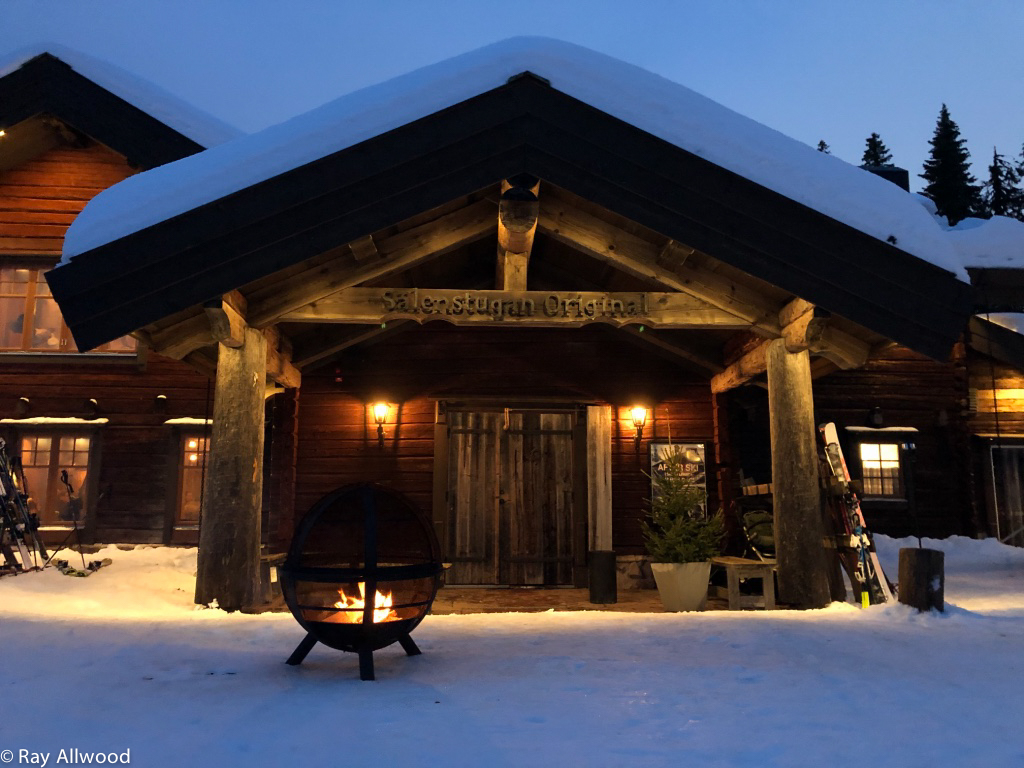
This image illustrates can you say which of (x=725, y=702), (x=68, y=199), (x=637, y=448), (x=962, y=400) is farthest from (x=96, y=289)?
(x=962, y=400)

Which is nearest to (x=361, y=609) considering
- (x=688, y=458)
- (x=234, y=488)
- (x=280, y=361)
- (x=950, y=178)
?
(x=234, y=488)

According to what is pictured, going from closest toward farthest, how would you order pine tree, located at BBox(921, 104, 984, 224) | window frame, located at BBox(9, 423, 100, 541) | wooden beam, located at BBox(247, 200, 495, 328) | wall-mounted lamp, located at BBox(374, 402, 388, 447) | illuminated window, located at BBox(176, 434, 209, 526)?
wooden beam, located at BBox(247, 200, 495, 328), wall-mounted lamp, located at BBox(374, 402, 388, 447), window frame, located at BBox(9, 423, 100, 541), illuminated window, located at BBox(176, 434, 209, 526), pine tree, located at BBox(921, 104, 984, 224)

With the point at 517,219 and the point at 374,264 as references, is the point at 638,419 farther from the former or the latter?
the point at 374,264

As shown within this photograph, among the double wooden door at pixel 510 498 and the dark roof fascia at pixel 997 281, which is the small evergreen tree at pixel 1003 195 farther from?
the double wooden door at pixel 510 498

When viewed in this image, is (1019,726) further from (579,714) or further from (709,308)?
(709,308)

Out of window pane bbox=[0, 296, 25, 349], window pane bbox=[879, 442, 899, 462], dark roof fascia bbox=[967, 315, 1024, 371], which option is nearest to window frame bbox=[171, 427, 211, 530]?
window pane bbox=[0, 296, 25, 349]

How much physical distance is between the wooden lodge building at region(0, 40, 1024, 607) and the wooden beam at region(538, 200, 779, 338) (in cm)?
2

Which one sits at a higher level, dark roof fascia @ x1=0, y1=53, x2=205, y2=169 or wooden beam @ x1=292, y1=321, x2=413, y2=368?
dark roof fascia @ x1=0, y1=53, x2=205, y2=169

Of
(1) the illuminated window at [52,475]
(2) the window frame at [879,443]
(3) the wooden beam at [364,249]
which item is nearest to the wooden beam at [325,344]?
(3) the wooden beam at [364,249]

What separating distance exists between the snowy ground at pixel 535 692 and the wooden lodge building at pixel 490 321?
5.71ft

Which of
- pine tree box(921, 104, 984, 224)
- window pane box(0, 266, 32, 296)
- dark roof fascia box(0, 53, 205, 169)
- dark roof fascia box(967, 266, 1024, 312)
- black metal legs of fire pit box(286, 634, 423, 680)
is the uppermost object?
pine tree box(921, 104, 984, 224)

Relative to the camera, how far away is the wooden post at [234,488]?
7031 mm

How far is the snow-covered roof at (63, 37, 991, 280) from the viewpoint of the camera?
251 inches

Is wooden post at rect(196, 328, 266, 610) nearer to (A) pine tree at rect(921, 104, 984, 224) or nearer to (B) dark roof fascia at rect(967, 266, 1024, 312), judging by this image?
(B) dark roof fascia at rect(967, 266, 1024, 312)
